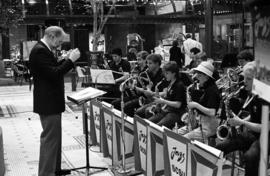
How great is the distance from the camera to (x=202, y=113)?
165 inches

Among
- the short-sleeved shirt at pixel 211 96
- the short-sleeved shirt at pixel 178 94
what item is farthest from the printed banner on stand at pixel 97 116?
the short-sleeved shirt at pixel 211 96

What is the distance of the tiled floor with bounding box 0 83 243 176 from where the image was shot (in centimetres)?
A: 521

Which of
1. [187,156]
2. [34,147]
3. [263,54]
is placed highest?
[263,54]

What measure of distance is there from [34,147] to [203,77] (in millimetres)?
3196

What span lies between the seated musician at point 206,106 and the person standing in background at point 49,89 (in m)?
1.36

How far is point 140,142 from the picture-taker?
432 centimetres

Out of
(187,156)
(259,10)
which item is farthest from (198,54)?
(259,10)

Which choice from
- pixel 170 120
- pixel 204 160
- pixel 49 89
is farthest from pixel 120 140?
pixel 204 160

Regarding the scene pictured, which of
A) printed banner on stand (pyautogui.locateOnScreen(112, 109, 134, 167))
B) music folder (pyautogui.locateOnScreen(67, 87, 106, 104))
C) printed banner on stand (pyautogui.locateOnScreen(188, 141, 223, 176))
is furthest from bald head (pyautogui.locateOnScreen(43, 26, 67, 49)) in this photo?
printed banner on stand (pyautogui.locateOnScreen(188, 141, 223, 176))

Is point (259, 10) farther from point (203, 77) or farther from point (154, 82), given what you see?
point (154, 82)

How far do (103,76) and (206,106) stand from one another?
2.52 metres

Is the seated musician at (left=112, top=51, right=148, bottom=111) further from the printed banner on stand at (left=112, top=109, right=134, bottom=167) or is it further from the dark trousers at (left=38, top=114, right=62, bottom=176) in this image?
the dark trousers at (left=38, top=114, right=62, bottom=176)

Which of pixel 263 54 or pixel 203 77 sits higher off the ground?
pixel 263 54

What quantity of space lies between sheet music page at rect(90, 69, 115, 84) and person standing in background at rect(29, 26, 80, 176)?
204cm
